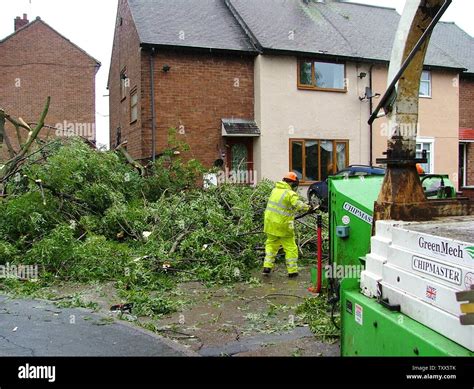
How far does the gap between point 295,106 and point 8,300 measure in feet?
40.6

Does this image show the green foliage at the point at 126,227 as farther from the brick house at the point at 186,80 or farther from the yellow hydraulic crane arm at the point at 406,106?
the brick house at the point at 186,80

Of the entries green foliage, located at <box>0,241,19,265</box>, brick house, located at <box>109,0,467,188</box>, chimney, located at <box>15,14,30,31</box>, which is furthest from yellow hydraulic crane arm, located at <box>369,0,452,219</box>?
chimney, located at <box>15,14,30,31</box>

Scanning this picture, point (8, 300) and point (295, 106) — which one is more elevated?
point (295, 106)

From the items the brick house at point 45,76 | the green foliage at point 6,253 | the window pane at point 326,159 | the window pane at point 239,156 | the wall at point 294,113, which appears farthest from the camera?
the brick house at point 45,76

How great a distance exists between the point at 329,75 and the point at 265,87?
2716 mm

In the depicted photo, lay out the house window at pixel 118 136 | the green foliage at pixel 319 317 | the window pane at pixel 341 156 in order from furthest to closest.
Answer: the house window at pixel 118 136 < the window pane at pixel 341 156 < the green foliage at pixel 319 317

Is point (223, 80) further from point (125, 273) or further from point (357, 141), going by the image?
point (125, 273)

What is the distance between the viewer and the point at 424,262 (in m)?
2.68

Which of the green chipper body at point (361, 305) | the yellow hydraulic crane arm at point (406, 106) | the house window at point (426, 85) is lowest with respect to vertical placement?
the green chipper body at point (361, 305)

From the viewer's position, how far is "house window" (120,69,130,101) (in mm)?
18464

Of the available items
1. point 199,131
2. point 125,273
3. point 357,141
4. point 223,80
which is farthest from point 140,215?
point 357,141

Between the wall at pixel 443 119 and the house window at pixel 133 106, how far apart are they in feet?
30.9

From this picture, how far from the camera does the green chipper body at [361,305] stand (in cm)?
256

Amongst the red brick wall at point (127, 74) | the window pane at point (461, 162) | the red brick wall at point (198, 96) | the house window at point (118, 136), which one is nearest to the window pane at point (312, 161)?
the red brick wall at point (198, 96)
